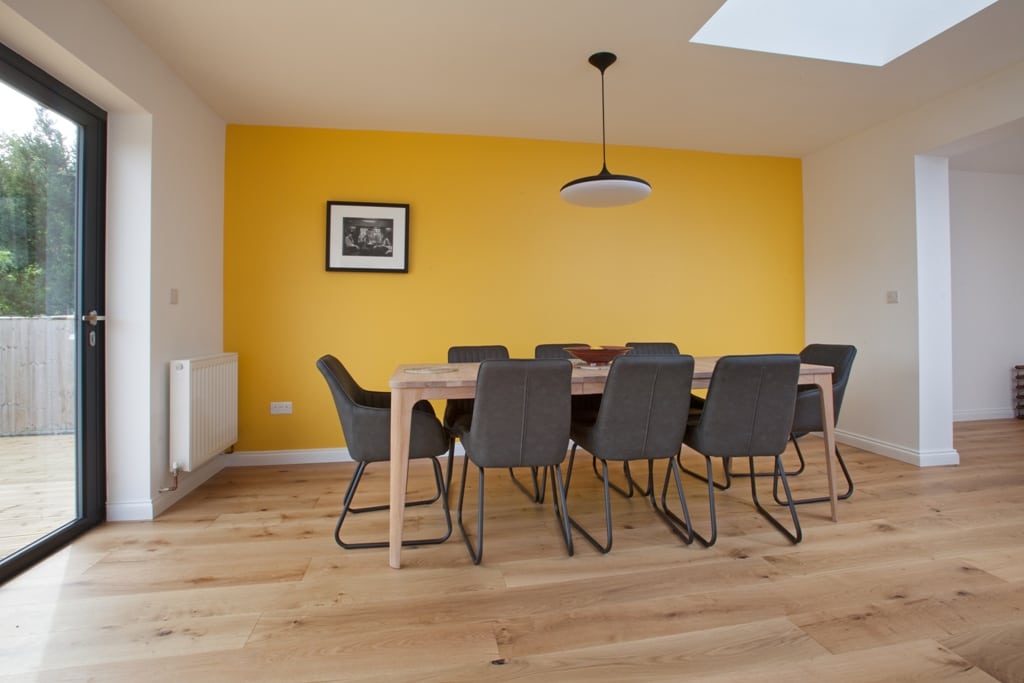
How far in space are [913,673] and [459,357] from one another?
7.40ft

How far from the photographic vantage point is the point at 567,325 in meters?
3.56

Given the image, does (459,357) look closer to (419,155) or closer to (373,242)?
(373,242)

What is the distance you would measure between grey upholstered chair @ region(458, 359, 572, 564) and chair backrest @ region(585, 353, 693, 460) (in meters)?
0.19

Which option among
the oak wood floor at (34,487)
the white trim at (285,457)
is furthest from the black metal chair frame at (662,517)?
the oak wood floor at (34,487)

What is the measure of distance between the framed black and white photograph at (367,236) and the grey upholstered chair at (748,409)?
7.61 ft

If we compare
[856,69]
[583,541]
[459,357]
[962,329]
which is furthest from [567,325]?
[962,329]

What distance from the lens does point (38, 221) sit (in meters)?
1.86

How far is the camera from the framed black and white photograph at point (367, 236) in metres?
3.22

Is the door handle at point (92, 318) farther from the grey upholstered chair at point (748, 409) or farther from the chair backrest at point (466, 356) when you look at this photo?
the grey upholstered chair at point (748, 409)

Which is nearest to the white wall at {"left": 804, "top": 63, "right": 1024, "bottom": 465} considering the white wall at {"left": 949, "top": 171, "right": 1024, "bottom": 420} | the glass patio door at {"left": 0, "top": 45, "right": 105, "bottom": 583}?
the white wall at {"left": 949, "top": 171, "right": 1024, "bottom": 420}

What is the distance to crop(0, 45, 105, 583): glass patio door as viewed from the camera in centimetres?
171

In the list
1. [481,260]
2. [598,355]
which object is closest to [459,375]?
[598,355]

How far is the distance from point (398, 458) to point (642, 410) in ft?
3.37

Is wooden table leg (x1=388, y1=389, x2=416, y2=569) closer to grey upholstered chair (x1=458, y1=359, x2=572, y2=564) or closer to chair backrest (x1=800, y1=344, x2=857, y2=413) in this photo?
grey upholstered chair (x1=458, y1=359, x2=572, y2=564)
